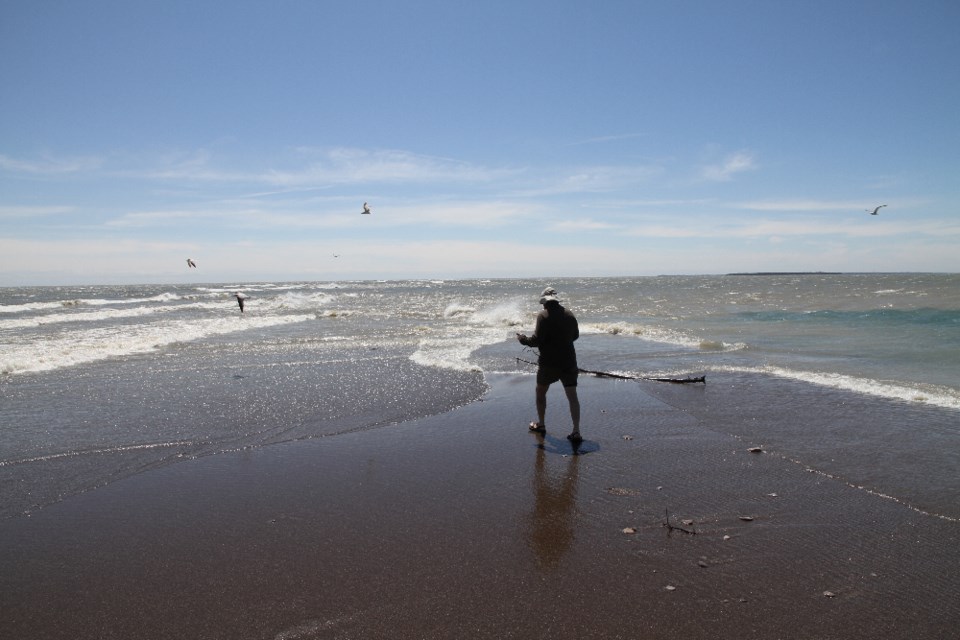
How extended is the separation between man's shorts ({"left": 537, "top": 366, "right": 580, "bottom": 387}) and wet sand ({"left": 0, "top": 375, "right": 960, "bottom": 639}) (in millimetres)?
1103

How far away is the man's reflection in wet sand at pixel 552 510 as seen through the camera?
13.8ft

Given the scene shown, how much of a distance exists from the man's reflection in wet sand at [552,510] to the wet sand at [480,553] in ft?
0.07

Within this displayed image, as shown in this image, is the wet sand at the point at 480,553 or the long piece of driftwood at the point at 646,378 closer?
the wet sand at the point at 480,553

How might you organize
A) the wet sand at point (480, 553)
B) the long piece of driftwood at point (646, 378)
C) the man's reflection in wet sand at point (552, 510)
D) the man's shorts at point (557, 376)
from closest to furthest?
the wet sand at point (480, 553), the man's reflection in wet sand at point (552, 510), the man's shorts at point (557, 376), the long piece of driftwood at point (646, 378)

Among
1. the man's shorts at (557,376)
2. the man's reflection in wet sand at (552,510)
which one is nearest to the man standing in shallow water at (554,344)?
the man's shorts at (557,376)

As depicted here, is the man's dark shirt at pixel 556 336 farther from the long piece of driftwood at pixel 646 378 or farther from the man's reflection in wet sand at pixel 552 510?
the long piece of driftwood at pixel 646 378

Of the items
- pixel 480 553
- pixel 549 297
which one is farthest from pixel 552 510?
pixel 549 297

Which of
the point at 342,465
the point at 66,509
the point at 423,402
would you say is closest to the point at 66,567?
the point at 66,509

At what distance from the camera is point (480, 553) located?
4.14m

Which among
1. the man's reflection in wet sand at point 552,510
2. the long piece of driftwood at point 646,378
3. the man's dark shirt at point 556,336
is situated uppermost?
the man's dark shirt at point 556,336

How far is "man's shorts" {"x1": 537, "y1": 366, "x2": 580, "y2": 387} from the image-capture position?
716cm

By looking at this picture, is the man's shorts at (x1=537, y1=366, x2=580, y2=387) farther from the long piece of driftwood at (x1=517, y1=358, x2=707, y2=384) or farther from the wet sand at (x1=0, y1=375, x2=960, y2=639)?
the long piece of driftwood at (x1=517, y1=358, x2=707, y2=384)

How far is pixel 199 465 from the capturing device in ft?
19.9

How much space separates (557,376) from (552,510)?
254 centimetres
